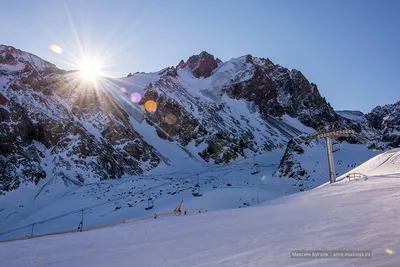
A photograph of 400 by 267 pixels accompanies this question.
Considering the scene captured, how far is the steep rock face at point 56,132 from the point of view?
133 ft

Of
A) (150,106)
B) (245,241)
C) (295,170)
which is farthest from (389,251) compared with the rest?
(150,106)

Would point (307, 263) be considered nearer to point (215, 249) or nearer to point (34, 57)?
point (215, 249)

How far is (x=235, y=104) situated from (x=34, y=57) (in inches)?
3081

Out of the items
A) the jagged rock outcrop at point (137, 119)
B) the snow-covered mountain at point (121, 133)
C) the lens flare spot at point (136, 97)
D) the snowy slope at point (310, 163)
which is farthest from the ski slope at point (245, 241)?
the lens flare spot at point (136, 97)

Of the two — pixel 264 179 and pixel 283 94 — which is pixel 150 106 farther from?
pixel 283 94

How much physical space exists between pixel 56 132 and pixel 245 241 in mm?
46572

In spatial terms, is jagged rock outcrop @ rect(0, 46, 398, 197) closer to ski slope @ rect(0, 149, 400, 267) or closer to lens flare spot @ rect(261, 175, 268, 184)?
lens flare spot @ rect(261, 175, 268, 184)

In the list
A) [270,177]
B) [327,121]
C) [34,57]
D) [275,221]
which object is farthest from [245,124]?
[275,221]

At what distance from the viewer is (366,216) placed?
7.83 meters

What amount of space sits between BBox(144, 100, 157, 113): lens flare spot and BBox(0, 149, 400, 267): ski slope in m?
70.9

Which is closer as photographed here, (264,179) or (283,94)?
(264,179)

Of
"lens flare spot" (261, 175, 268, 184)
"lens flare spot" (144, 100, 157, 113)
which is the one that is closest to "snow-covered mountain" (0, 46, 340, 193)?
"lens flare spot" (144, 100, 157, 113)

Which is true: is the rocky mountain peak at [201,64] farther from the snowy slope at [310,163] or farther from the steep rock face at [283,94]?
the snowy slope at [310,163]

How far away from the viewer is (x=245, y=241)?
24.6ft
